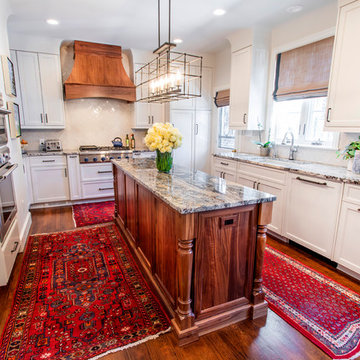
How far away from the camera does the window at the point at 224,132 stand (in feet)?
16.6

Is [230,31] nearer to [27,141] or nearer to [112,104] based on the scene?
[112,104]

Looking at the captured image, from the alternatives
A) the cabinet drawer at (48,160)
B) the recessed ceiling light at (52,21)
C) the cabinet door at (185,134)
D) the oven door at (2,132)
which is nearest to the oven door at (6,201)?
the oven door at (2,132)

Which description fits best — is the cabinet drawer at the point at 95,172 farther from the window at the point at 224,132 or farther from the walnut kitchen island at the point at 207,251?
the walnut kitchen island at the point at 207,251

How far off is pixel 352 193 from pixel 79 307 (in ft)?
8.21

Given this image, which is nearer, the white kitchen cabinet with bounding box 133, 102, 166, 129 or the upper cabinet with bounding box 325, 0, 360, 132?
the upper cabinet with bounding box 325, 0, 360, 132

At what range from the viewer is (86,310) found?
196 centimetres

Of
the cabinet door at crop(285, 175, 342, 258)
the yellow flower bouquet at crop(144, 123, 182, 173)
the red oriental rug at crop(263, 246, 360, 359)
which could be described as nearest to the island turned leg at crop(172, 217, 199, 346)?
the red oriental rug at crop(263, 246, 360, 359)

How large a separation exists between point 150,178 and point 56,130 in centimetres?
326

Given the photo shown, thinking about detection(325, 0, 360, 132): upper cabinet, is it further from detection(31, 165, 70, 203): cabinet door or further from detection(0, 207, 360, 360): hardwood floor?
detection(31, 165, 70, 203): cabinet door

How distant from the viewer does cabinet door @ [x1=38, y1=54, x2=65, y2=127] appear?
4.22m

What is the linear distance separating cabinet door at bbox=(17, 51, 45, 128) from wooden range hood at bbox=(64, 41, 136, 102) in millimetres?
456

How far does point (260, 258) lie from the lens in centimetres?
186

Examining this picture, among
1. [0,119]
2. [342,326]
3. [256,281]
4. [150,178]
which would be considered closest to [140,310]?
[256,281]

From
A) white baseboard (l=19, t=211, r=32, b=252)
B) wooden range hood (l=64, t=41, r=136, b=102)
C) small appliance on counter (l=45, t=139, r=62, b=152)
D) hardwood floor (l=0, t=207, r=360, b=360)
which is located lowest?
hardwood floor (l=0, t=207, r=360, b=360)
